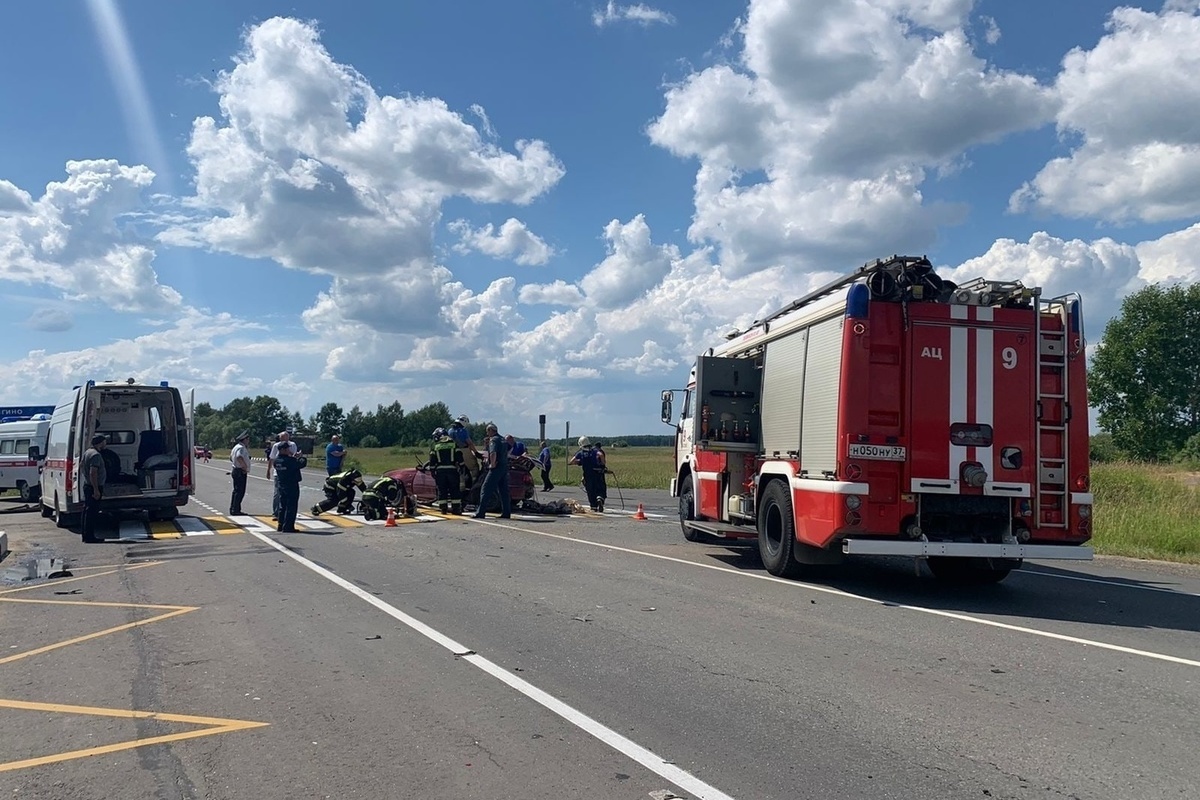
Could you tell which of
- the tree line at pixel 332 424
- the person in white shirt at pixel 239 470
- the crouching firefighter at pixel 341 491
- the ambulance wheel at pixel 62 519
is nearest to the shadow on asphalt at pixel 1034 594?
the crouching firefighter at pixel 341 491

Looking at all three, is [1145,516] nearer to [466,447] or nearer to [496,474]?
[496,474]

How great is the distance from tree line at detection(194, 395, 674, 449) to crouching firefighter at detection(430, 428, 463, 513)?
95.2 meters

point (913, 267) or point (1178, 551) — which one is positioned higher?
point (913, 267)

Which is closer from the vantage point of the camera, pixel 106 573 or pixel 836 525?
pixel 836 525

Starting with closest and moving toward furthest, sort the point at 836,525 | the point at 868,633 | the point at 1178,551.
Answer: the point at 868,633
the point at 836,525
the point at 1178,551

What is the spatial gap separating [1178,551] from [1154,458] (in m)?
55.5

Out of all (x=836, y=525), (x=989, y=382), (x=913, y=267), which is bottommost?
(x=836, y=525)

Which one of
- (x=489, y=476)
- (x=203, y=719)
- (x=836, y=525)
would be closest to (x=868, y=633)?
(x=836, y=525)

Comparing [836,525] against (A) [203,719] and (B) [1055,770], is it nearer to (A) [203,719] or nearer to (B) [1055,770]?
(B) [1055,770]

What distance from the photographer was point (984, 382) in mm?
9805

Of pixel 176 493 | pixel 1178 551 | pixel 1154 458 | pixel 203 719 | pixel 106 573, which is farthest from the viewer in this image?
pixel 1154 458

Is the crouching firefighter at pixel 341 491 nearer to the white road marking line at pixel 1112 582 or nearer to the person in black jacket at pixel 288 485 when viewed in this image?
the person in black jacket at pixel 288 485

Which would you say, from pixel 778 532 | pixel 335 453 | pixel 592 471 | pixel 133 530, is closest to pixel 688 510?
pixel 778 532

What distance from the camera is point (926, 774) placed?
458 cm
